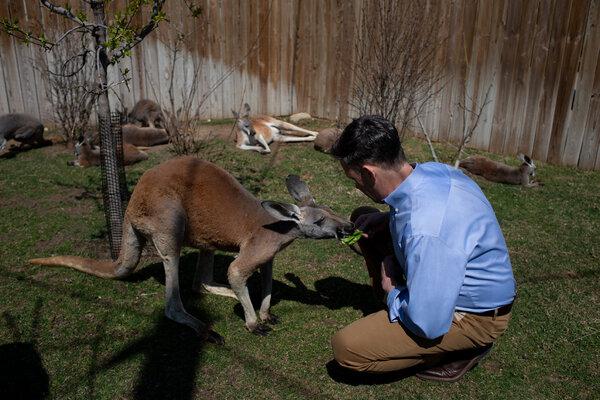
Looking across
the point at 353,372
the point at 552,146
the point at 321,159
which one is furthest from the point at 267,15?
the point at 353,372

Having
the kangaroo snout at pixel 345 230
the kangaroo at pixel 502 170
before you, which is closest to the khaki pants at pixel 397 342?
the kangaroo snout at pixel 345 230

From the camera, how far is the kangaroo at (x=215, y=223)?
3.79 metres

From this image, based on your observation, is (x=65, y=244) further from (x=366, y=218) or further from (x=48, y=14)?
(x=48, y=14)

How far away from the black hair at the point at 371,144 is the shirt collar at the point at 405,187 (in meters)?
0.11

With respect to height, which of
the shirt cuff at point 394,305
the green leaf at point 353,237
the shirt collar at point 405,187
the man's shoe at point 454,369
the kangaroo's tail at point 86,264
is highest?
the shirt collar at point 405,187

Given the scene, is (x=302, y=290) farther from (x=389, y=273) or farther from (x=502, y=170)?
(x=502, y=170)

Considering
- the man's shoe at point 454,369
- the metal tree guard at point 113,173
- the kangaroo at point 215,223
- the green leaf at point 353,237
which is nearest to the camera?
the man's shoe at point 454,369

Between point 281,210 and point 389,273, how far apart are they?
89 centimetres

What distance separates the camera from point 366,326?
10.2ft

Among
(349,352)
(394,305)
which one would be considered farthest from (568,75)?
(349,352)

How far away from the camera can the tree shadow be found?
3.18m

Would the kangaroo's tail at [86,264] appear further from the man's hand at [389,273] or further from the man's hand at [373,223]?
the man's hand at [389,273]

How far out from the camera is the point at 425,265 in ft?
8.79

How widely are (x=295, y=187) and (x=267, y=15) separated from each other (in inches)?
269
